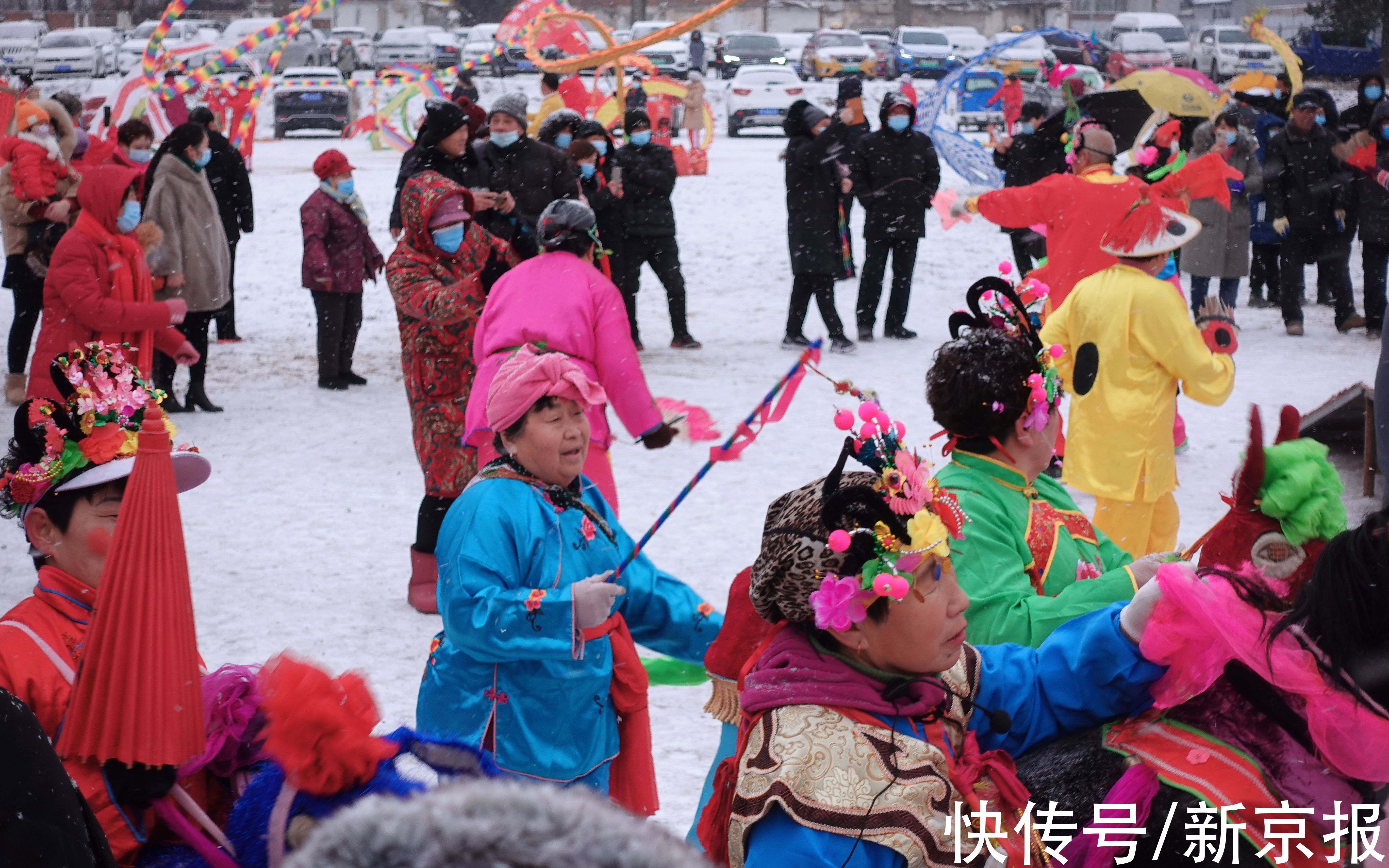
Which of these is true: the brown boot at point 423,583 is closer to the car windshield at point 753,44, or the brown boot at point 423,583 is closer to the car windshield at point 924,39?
the car windshield at point 753,44

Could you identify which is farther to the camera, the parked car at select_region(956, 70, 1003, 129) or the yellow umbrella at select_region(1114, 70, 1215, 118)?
the parked car at select_region(956, 70, 1003, 129)

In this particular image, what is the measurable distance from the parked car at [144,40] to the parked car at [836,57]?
11.2 m

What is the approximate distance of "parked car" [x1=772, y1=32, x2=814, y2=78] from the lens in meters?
29.0

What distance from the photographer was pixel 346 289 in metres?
8.95

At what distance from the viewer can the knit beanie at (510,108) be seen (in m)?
8.31

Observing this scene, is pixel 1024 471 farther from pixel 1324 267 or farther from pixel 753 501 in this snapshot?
pixel 1324 267

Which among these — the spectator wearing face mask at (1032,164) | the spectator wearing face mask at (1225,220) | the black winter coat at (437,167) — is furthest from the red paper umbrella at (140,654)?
the spectator wearing face mask at (1225,220)

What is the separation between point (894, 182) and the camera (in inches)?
404

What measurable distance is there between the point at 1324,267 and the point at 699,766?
31.7ft

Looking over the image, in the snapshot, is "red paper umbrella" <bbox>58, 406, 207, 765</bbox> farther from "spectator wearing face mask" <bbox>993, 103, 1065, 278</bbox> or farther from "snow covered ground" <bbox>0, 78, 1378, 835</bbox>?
"spectator wearing face mask" <bbox>993, 103, 1065, 278</bbox>

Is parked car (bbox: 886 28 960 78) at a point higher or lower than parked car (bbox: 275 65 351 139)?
higher

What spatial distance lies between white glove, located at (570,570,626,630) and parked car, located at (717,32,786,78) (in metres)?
26.2

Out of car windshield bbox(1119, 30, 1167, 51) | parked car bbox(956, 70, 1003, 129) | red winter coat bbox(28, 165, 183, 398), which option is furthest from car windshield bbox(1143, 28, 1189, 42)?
red winter coat bbox(28, 165, 183, 398)

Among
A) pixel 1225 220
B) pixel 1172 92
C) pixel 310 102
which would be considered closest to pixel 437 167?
pixel 1172 92
